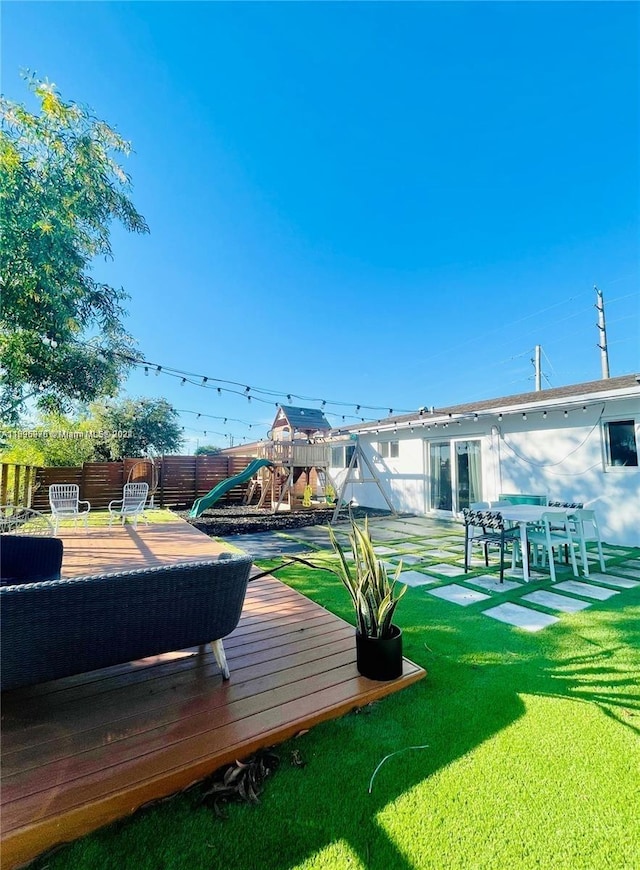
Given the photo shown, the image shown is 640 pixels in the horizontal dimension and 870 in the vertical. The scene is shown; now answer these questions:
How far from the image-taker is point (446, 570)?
4957mm

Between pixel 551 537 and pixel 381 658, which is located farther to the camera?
pixel 551 537

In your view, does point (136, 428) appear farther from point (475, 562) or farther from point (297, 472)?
point (475, 562)

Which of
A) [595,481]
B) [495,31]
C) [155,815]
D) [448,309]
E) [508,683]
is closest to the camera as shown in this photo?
[155,815]

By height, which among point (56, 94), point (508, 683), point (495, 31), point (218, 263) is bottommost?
point (508, 683)

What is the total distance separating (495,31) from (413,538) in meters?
9.56

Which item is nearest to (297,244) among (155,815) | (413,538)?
(413,538)

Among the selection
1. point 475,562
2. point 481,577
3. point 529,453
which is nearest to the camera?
point 481,577

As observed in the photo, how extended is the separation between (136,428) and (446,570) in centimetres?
1487

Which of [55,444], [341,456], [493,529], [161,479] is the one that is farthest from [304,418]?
[493,529]

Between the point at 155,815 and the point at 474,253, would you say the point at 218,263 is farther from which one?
the point at 155,815

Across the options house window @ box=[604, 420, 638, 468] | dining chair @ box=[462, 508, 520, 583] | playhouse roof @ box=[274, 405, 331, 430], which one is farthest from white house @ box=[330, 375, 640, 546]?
dining chair @ box=[462, 508, 520, 583]

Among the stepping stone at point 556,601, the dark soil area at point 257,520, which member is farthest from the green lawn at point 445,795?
the dark soil area at point 257,520

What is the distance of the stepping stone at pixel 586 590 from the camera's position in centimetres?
397

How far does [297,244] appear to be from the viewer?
37.4 feet
